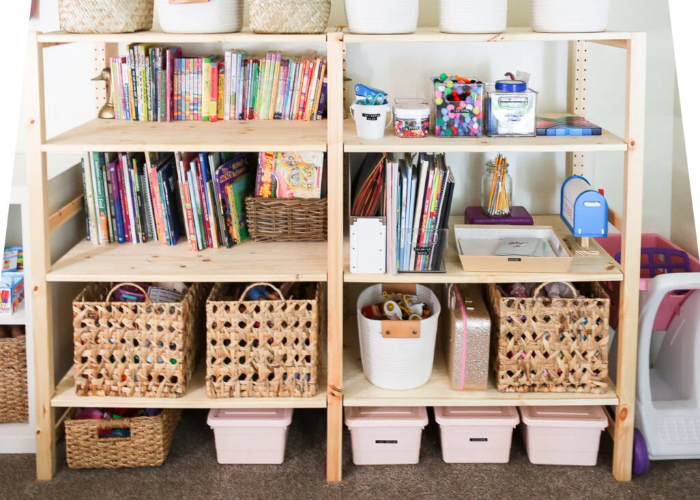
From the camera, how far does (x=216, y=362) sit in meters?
2.43

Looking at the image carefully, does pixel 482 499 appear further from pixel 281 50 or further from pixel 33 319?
pixel 281 50

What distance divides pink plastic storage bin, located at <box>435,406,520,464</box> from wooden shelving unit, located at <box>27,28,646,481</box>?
0.30ft

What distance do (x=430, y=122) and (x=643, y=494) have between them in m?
1.21

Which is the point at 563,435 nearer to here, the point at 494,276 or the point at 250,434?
the point at 494,276

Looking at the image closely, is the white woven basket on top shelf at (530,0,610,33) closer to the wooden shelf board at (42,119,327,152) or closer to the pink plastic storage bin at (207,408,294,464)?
the wooden shelf board at (42,119,327,152)

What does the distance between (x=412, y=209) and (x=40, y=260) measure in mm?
1037

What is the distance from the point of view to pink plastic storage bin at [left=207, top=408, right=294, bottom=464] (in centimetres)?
248

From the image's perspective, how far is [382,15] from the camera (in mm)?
2193

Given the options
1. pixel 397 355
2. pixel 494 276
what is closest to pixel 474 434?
pixel 397 355

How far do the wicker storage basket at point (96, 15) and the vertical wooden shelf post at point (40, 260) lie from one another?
11 cm

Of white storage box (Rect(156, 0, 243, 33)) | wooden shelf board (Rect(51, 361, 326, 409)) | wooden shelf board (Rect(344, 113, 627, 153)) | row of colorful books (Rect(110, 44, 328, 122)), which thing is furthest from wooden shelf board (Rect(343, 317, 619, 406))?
white storage box (Rect(156, 0, 243, 33))

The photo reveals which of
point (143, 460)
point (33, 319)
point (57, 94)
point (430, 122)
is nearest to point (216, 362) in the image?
point (143, 460)

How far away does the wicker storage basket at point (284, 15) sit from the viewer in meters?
2.23

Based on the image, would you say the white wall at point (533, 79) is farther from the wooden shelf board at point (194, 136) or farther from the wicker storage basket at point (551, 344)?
the wicker storage basket at point (551, 344)
